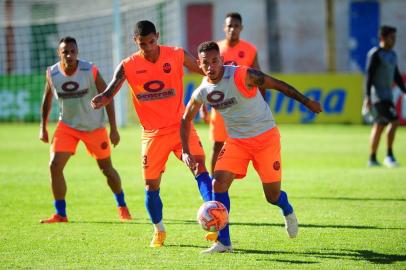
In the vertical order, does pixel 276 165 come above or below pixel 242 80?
below

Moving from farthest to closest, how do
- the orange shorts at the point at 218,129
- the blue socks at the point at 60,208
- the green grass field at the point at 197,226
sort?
the orange shorts at the point at 218,129 → the blue socks at the point at 60,208 → the green grass field at the point at 197,226

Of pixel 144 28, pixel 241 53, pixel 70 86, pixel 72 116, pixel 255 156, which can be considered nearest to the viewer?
pixel 255 156

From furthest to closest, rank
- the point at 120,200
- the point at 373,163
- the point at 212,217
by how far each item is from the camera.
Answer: the point at 373,163 < the point at 120,200 < the point at 212,217

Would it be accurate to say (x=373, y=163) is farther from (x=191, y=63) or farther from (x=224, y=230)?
(x=224, y=230)

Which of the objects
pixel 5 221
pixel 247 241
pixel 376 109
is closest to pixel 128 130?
pixel 376 109

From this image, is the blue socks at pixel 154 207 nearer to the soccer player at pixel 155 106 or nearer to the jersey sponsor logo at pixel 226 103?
the soccer player at pixel 155 106

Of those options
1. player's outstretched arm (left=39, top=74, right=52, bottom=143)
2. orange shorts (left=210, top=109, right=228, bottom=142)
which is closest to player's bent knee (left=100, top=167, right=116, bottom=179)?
player's outstretched arm (left=39, top=74, right=52, bottom=143)

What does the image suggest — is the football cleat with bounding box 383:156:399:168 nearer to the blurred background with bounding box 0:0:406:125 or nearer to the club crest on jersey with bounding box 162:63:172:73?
the club crest on jersey with bounding box 162:63:172:73

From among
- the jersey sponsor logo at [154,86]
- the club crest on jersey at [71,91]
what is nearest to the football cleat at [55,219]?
the club crest on jersey at [71,91]

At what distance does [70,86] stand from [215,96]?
9.34 feet

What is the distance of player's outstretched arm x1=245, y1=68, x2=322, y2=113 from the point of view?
820 centimetres

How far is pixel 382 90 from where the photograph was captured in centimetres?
1636

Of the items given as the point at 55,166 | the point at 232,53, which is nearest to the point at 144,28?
the point at 55,166

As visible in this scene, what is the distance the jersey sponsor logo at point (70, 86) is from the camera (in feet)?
35.1
